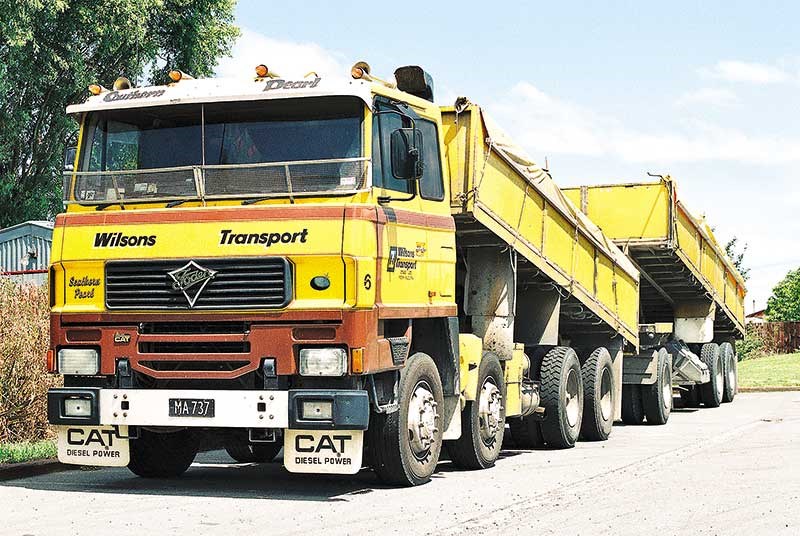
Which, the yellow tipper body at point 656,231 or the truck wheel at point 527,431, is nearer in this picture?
the truck wheel at point 527,431

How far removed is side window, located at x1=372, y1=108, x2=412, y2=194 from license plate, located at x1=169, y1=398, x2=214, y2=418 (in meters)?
2.14

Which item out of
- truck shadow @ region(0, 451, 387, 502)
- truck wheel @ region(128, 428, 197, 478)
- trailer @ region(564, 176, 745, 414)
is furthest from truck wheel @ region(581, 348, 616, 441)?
truck wheel @ region(128, 428, 197, 478)

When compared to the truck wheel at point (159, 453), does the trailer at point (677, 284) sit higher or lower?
higher

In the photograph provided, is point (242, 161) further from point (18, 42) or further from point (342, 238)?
point (18, 42)

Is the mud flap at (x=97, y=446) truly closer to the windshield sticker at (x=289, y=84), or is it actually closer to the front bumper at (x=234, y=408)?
the front bumper at (x=234, y=408)

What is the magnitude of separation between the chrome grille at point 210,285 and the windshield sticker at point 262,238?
132 millimetres

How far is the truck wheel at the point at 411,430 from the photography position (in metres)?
10.6

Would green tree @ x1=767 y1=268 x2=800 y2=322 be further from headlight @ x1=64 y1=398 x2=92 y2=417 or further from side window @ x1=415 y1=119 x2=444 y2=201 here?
headlight @ x1=64 y1=398 x2=92 y2=417

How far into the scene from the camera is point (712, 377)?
23.1m

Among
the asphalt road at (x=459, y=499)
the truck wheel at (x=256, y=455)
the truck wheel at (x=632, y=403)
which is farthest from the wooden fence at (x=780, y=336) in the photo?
the truck wheel at (x=256, y=455)

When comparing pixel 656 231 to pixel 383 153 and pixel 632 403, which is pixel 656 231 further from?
pixel 383 153

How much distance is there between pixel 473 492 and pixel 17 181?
3353 cm

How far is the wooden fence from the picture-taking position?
191ft

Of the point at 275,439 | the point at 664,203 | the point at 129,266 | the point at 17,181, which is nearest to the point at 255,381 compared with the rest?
the point at 275,439
